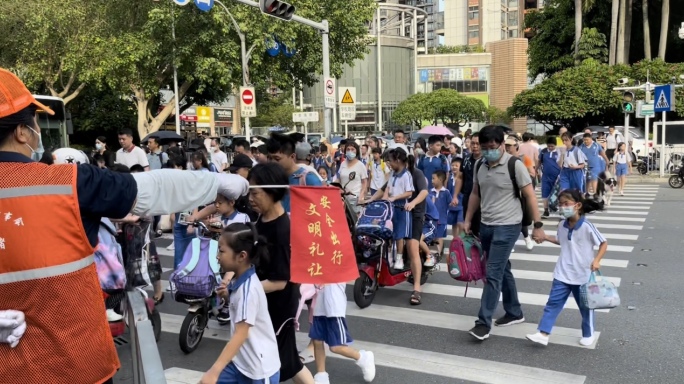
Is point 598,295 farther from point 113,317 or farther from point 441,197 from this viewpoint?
point 441,197

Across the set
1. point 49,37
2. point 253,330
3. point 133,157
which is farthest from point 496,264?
point 49,37

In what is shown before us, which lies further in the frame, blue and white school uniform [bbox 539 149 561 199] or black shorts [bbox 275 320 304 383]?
blue and white school uniform [bbox 539 149 561 199]

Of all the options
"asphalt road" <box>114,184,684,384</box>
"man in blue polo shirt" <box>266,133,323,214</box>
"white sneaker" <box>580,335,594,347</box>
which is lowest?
"asphalt road" <box>114,184,684,384</box>

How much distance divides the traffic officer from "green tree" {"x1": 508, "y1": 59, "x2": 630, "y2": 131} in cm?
3254

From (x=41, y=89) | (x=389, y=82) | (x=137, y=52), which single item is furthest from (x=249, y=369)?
(x=389, y=82)

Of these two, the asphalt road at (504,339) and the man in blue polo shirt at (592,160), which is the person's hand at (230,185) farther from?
the man in blue polo shirt at (592,160)

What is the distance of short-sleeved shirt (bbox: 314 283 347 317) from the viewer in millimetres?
4383

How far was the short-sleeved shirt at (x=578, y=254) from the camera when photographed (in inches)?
206

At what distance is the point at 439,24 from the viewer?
111 m

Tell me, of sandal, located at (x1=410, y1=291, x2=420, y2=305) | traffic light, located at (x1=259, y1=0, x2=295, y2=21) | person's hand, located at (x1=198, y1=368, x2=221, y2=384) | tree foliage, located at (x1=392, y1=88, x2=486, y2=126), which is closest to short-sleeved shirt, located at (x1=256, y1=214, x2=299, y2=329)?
person's hand, located at (x1=198, y1=368, x2=221, y2=384)

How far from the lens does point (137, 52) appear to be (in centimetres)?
2409

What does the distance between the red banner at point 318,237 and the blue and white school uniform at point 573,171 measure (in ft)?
30.1

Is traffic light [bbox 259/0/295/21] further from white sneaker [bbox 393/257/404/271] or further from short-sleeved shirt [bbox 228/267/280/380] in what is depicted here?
short-sleeved shirt [bbox 228/267/280/380]

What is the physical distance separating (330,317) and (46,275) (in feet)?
8.68
